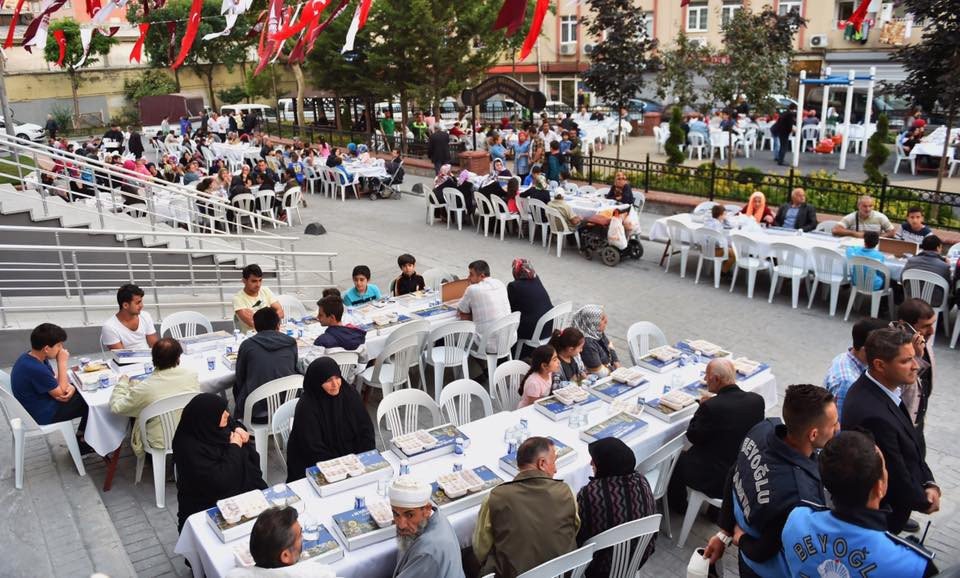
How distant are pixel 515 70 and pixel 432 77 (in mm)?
20395

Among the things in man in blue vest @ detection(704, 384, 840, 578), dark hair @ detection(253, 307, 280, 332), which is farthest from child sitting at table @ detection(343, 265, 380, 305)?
man in blue vest @ detection(704, 384, 840, 578)

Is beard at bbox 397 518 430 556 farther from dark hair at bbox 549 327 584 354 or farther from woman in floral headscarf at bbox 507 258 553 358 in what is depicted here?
woman in floral headscarf at bbox 507 258 553 358

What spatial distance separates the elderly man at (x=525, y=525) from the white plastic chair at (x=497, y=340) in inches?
134

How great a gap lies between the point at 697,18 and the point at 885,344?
3292cm

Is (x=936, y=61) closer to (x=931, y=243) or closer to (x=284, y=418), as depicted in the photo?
(x=931, y=243)

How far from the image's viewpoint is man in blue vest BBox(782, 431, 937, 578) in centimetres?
268

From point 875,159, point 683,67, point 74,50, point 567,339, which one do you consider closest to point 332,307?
point 567,339

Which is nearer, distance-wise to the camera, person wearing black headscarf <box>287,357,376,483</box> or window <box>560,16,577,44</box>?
person wearing black headscarf <box>287,357,376,483</box>

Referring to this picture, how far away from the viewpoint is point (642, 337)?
273 inches

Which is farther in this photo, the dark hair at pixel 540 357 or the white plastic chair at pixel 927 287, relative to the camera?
the white plastic chair at pixel 927 287

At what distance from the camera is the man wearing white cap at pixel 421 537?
3.50 meters

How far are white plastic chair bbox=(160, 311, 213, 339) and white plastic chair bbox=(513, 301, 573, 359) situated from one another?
3224 millimetres

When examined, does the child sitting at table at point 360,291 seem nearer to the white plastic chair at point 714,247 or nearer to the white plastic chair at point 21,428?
the white plastic chair at point 21,428

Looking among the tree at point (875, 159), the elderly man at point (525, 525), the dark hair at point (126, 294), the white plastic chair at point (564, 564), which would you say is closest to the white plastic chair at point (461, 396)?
the elderly man at point (525, 525)
